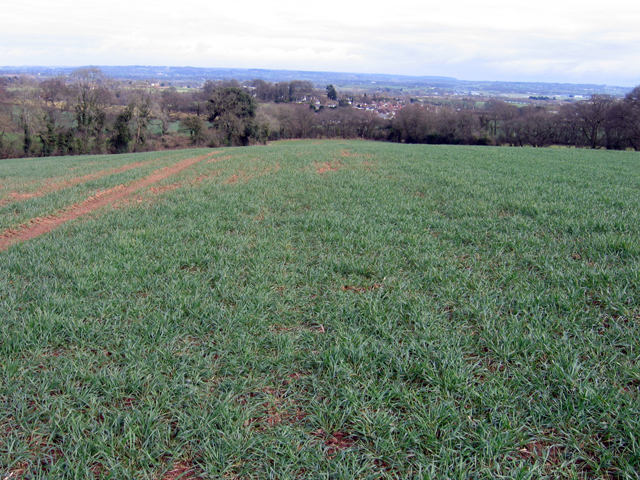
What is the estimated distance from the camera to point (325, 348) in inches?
142

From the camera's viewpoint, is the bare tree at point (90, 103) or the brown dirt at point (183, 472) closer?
the brown dirt at point (183, 472)

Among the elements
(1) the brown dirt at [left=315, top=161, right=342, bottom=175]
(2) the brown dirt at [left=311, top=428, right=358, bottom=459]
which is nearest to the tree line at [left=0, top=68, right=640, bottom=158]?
(1) the brown dirt at [left=315, top=161, right=342, bottom=175]

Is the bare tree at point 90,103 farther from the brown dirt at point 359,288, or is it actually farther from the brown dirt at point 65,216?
the brown dirt at point 359,288

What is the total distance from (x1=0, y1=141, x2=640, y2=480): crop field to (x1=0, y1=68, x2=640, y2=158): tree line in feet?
130

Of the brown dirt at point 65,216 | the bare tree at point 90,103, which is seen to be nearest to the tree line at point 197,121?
the bare tree at point 90,103

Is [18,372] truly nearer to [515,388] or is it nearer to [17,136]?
[515,388]

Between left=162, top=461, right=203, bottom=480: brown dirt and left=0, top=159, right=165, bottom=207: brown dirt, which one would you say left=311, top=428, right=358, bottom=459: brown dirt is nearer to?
left=162, top=461, right=203, bottom=480: brown dirt

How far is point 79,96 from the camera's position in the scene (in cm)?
4075

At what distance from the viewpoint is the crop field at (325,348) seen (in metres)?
2.47

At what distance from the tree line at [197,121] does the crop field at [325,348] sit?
3965cm

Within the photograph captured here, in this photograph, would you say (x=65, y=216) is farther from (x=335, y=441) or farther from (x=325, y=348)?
(x=335, y=441)

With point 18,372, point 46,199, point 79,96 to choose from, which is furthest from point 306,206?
point 79,96

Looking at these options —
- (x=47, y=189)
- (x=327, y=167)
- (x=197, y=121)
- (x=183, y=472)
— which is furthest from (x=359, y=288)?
(x=197, y=121)

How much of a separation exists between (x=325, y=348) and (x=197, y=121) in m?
45.9
